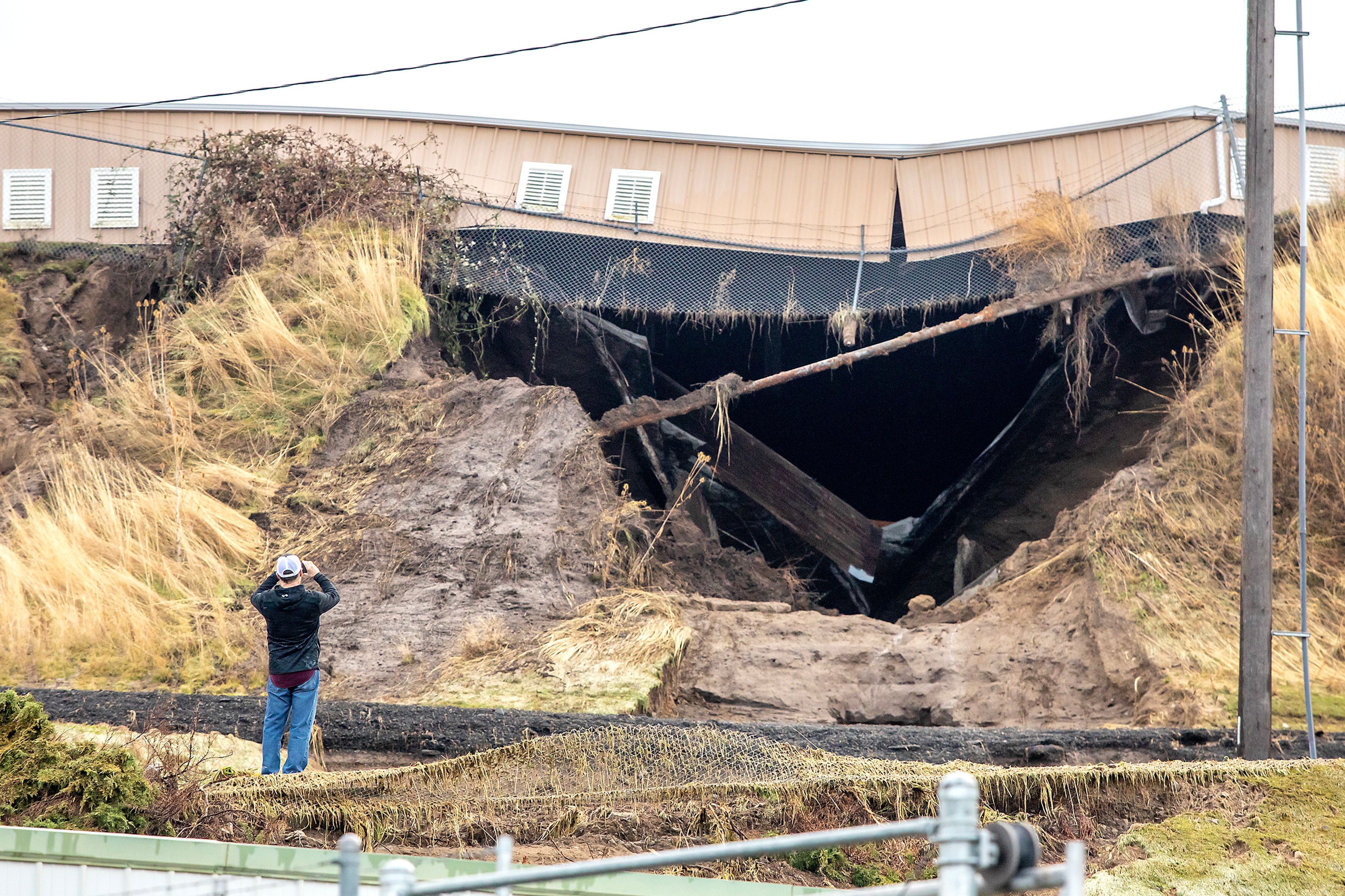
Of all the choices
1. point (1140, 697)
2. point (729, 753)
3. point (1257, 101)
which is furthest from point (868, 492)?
point (729, 753)

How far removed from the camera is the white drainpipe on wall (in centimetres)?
1427

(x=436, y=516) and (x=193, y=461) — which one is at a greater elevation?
(x=193, y=461)

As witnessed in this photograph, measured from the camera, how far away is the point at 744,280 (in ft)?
50.9

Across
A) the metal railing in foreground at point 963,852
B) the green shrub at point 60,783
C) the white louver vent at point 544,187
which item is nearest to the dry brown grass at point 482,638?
the green shrub at point 60,783

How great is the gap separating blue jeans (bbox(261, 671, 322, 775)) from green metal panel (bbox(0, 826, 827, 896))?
3.12 meters

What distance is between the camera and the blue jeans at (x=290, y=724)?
23.8 ft

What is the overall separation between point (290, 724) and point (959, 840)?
20.4ft

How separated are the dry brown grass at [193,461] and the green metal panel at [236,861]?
642 cm

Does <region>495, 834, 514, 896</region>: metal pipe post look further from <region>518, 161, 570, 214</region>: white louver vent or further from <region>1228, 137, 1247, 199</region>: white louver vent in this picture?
<region>518, 161, 570, 214</region>: white louver vent

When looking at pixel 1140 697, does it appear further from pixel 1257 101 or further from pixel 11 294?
pixel 11 294

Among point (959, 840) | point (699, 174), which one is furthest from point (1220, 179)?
point (959, 840)

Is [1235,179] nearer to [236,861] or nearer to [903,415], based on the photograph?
[903,415]

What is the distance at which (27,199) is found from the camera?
1800 cm

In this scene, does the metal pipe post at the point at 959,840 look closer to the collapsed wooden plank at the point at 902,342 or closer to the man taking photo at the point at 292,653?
the man taking photo at the point at 292,653
